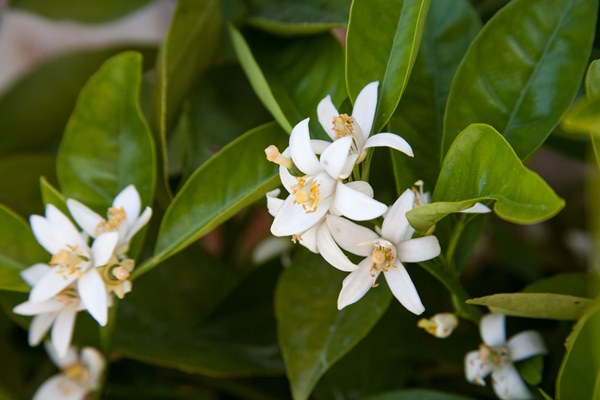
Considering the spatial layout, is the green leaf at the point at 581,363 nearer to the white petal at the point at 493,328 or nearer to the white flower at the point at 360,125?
the white petal at the point at 493,328

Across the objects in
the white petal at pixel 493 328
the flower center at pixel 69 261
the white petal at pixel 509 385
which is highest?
the flower center at pixel 69 261

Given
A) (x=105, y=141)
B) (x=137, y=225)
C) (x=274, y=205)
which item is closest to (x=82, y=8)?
(x=105, y=141)

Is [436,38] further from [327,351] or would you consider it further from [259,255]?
[259,255]

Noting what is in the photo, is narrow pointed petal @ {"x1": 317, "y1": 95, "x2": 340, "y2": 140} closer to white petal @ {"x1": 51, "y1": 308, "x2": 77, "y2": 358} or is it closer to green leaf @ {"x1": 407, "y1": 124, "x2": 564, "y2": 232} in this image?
green leaf @ {"x1": 407, "y1": 124, "x2": 564, "y2": 232}

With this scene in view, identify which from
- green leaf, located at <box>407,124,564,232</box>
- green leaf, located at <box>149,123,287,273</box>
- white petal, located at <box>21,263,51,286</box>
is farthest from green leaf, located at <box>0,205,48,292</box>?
green leaf, located at <box>407,124,564,232</box>

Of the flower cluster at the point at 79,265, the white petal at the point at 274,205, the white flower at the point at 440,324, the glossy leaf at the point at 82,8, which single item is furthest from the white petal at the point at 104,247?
the glossy leaf at the point at 82,8

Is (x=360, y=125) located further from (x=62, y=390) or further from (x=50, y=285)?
(x=62, y=390)
